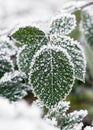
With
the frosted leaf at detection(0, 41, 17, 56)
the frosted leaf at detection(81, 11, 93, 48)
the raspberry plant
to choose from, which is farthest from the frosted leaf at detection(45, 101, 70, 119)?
the frosted leaf at detection(81, 11, 93, 48)

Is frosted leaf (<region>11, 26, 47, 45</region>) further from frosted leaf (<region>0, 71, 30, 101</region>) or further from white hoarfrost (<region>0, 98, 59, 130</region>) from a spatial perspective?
white hoarfrost (<region>0, 98, 59, 130</region>)

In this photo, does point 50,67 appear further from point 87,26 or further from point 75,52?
point 87,26

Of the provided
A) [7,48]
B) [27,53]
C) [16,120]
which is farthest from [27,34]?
[16,120]

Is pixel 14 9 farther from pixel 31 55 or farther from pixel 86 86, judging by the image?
pixel 31 55

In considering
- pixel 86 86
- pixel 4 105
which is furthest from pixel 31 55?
pixel 86 86

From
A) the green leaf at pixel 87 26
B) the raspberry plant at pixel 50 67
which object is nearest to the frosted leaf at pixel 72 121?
the raspberry plant at pixel 50 67

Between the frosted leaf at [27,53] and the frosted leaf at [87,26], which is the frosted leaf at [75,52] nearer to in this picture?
the frosted leaf at [27,53]
